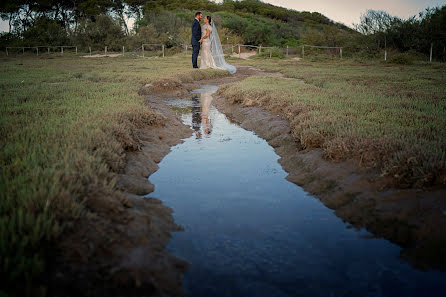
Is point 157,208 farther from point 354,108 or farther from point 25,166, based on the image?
point 354,108

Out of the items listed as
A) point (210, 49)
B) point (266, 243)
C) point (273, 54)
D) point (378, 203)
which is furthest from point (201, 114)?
point (273, 54)

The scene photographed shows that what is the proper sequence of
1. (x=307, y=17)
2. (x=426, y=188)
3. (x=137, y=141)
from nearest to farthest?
(x=426, y=188)
(x=137, y=141)
(x=307, y=17)

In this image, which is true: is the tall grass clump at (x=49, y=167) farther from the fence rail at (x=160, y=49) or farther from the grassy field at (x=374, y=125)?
the fence rail at (x=160, y=49)

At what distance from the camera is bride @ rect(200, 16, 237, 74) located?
18.7m

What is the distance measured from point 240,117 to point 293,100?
4.54 ft

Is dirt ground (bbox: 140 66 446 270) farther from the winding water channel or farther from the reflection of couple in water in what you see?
the reflection of couple in water

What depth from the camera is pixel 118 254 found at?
2.79 m

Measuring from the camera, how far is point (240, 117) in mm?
8945

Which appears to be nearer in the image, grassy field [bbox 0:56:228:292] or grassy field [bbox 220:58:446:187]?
grassy field [bbox 0:56:228:292]

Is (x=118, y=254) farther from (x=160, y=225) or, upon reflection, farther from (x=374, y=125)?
(x=374, y=125)

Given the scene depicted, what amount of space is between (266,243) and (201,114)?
20.6ft

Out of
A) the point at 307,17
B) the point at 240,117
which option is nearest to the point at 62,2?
the point at 307,17

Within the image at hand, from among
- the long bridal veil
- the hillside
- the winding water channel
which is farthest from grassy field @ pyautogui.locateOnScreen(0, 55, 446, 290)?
the hillside

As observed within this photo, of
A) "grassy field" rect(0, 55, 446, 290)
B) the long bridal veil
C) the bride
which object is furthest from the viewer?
the long bridal veil
